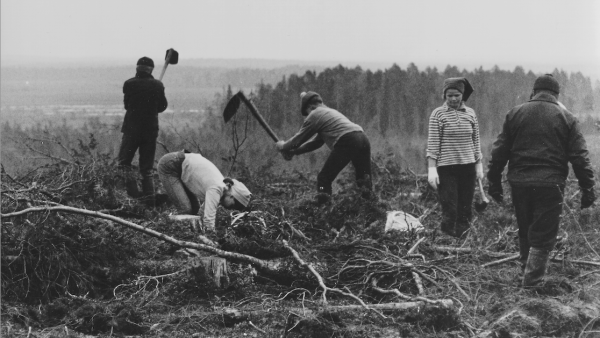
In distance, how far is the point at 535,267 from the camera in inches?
224

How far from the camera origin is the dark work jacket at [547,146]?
561cm

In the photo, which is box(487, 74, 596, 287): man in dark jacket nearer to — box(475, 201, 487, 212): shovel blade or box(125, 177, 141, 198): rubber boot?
box(475, 201, 487, 212): shovel blade

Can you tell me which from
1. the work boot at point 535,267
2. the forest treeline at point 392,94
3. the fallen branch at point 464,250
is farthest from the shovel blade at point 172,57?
the work boot at point 535,267

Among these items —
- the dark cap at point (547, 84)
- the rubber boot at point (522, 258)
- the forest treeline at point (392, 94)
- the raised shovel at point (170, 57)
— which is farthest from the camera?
the forest treeline at point (392, 94)

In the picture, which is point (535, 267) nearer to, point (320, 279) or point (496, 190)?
point (496, 190)

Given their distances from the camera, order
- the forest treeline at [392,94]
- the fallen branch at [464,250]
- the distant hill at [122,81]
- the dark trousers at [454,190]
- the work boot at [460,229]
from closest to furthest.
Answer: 1. the fallen branch at [464,250]
2. the dark trousers at [454,190]
3. the work boot at [460,229]
4. the distant hill at [122,81]
5. the forest treeline at [392,94]

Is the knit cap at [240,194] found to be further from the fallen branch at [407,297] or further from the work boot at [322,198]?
the fallen branch at [407,297]

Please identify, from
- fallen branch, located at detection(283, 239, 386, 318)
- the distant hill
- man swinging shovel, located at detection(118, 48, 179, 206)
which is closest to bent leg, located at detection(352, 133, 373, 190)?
fallen branch, located at detection(283, 239, 386, 318)

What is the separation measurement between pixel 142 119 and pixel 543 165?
4.89 m

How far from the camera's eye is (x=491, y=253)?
21.9 ft

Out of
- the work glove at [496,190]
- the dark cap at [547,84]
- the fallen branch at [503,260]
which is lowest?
the fallen branch at [503,260]

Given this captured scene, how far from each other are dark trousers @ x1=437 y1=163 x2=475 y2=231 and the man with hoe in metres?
0.89

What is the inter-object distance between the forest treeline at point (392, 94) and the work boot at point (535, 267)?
6.87m

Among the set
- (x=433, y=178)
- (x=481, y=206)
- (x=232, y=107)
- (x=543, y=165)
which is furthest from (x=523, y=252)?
(x=232, y=107)
